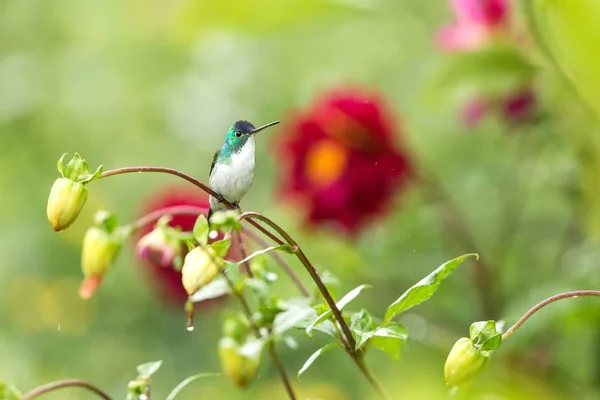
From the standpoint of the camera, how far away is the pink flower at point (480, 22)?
991mm

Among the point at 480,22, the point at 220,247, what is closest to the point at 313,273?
the point at 220,247

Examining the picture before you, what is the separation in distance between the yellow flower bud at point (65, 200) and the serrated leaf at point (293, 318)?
12 cm

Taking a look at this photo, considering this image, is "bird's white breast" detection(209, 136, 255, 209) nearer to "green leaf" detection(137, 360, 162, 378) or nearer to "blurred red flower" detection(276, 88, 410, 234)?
"green leaf" detection(137, 360, 162, 378)

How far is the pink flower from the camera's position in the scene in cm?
99

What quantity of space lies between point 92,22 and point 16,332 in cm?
79

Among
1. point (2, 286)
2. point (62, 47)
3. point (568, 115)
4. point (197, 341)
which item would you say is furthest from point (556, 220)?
point (62, 47)

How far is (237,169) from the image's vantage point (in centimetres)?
56

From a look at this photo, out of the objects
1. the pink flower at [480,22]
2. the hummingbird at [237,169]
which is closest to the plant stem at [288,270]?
the hummingbird at [237,169]

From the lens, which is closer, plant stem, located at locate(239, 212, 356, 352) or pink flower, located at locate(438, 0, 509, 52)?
plant stem, located at locate(239, 212, 356, 352)

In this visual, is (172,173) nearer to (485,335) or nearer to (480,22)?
(485,335)

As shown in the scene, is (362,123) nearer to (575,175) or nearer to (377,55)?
(575,175)

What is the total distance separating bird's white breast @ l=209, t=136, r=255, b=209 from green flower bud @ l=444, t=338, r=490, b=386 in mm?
165

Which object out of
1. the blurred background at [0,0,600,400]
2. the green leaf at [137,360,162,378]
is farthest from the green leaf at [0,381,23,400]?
the blurred background at [0,0,600,400]

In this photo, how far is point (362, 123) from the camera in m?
1.14
